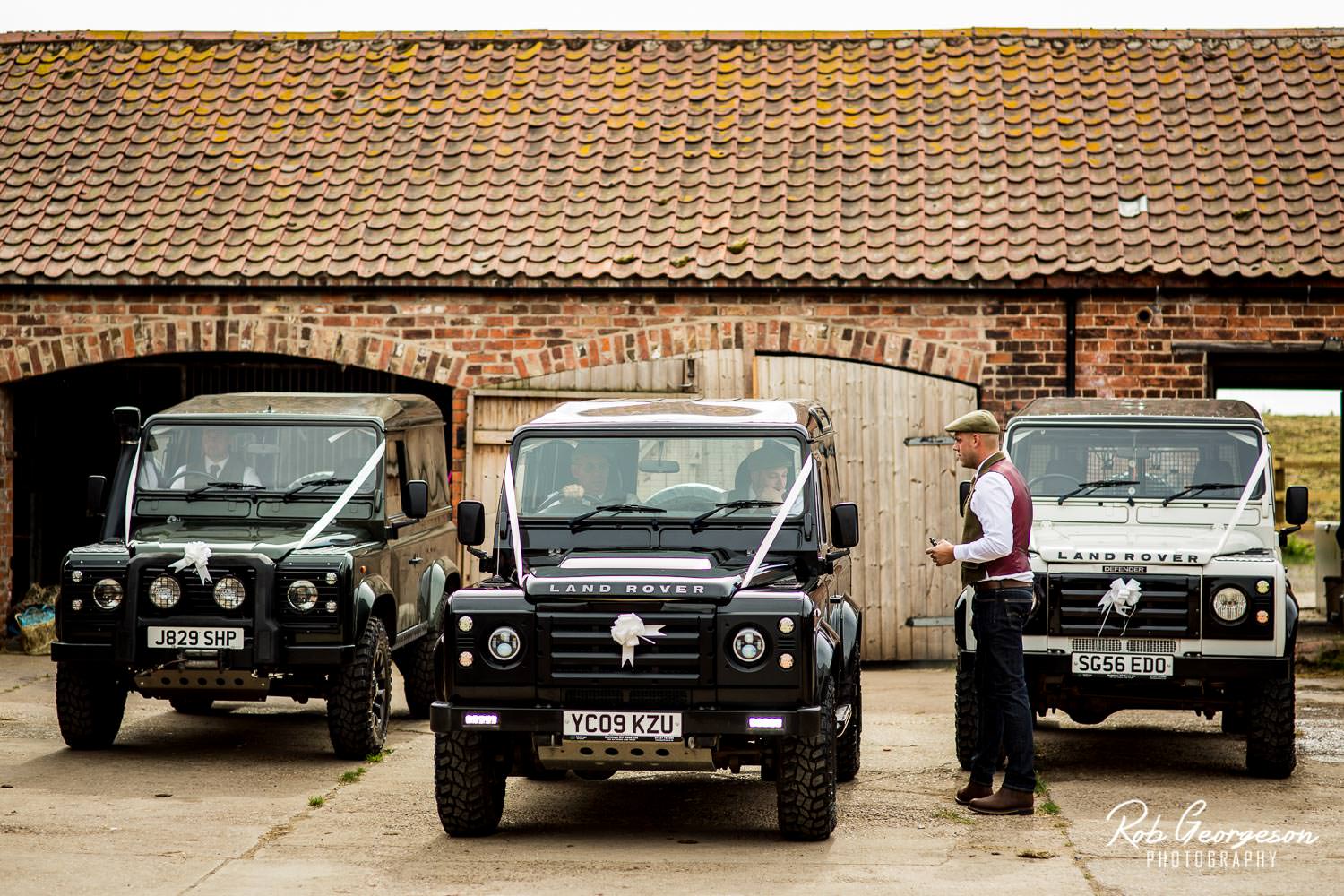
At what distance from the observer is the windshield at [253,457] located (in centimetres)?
973

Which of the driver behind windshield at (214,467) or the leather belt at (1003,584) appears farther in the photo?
the driver behind windshield at (214,467)

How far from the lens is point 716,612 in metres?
6.80

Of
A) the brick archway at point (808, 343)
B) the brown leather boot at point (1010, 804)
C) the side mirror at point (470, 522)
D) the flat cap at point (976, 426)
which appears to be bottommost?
the brown leather boot at point (1010, 804)

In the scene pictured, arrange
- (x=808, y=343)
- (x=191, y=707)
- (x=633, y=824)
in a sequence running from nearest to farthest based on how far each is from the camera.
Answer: (x=633, y=824) → (x=191, y=707) → (x=808, y=343)

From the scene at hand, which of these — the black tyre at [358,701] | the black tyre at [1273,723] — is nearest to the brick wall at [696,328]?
the black tyre at [358,701]

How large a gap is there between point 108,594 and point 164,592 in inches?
12.6

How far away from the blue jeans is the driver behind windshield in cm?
450

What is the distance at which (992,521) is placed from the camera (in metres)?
7.56

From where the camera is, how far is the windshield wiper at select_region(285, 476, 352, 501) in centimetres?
964

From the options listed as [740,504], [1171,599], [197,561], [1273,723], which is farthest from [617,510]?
[1273,723]

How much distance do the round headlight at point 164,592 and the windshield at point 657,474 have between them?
87.6 inches

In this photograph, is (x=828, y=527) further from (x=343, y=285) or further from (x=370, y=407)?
(x=343, y=285)

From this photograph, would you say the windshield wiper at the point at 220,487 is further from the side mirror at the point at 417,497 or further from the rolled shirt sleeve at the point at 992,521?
the rolled shirt sleeve at the point at 992,521

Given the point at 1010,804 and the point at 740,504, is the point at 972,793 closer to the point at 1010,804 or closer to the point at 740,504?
the point at 1010,804
